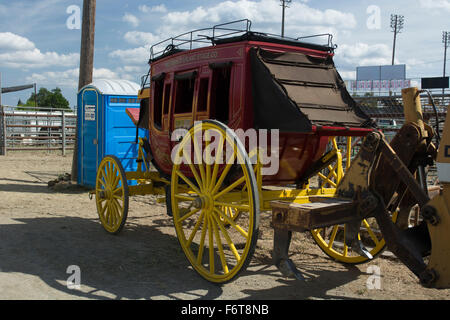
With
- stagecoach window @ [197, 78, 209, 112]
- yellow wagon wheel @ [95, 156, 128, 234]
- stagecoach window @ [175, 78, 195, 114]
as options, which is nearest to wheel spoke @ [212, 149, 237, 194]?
stagecoach window @ [197, 78, 209, 112]

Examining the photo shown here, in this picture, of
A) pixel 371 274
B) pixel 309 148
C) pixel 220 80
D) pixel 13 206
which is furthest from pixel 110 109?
pixel 371 274

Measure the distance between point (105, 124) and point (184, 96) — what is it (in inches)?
207

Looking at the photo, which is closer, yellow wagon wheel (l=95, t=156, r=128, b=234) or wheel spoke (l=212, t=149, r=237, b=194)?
wheel spoke (l=212, t=149, r=237, b=194)

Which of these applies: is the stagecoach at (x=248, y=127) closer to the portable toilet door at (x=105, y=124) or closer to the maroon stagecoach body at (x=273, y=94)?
the maroon stagecoach body at (x=273, y=94)

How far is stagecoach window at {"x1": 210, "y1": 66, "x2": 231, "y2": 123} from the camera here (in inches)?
216

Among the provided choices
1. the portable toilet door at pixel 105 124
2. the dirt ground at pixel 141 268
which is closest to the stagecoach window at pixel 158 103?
the dirt ground at pixel 141 268

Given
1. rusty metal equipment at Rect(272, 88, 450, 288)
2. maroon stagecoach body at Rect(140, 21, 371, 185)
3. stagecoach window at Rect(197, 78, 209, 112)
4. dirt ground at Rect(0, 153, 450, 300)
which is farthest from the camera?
stagecoach window at Rect(197, 78, 209, 112)

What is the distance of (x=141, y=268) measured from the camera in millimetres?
5527

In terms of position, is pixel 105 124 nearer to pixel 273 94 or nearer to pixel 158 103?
pixel 158 103

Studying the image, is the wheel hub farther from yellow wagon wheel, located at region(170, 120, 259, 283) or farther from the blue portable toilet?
the blue portable toilet

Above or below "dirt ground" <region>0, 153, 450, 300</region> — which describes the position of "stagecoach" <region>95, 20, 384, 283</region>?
above

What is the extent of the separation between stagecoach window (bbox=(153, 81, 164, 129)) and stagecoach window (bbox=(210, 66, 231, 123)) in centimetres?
125

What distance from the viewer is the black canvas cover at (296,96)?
478 cm

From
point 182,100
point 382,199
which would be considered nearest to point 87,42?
point 182,100
